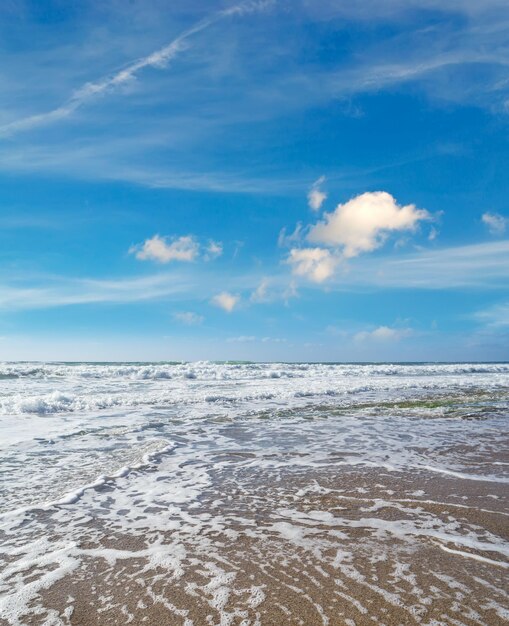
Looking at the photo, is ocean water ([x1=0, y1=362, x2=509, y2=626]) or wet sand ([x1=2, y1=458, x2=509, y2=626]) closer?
wet sand ([x1=2, y1=458, x2=509, y2=626])

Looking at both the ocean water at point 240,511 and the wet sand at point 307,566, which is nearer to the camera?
the wet sand at point 307,566

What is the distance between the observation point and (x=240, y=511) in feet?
17.1

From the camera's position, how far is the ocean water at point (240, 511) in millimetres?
3375

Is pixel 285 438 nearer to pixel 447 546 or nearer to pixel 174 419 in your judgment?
pixel 174 419

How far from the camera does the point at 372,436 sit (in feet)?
32.3

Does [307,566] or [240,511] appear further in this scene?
[240,511]

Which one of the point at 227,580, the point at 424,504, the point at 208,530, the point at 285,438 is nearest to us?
the point at 227,580

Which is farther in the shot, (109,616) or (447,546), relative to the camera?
(447,546)

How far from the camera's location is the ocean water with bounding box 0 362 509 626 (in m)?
3.38

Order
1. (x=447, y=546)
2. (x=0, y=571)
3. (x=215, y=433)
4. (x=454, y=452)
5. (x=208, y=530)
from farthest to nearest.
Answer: (x=215, y=433) → (x=454, y=452) → (x=208, y=530) → (x=447, y=546) → (x=0, y=571)

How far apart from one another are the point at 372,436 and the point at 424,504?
4.59 m

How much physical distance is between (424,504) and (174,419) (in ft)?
27.9

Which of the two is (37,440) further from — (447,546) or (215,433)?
(447,546)

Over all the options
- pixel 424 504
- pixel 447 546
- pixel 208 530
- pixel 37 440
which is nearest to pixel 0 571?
pixel 208 530
